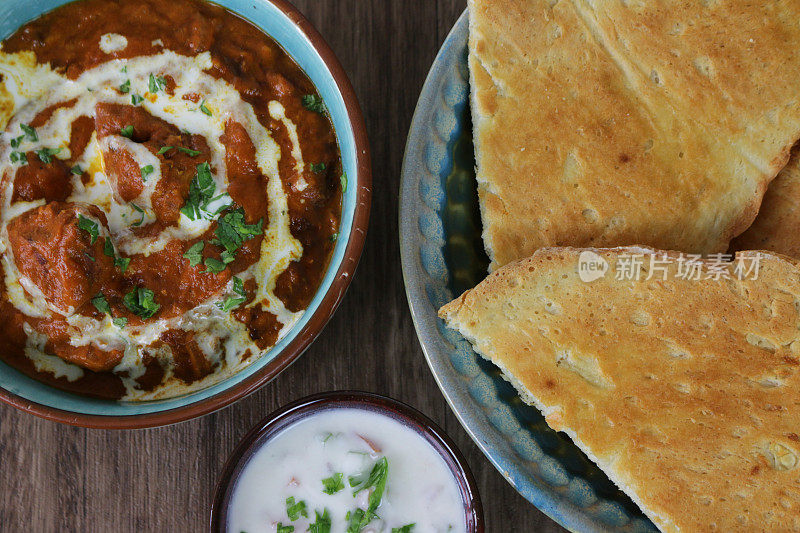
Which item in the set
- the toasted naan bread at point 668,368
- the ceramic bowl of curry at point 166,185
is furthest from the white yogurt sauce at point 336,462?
the toasted naan bread at point 668,368

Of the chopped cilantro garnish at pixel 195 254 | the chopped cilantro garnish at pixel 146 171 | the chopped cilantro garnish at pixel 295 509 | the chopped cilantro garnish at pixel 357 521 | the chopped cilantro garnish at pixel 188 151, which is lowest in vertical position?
the chopped cilantro garnish at pixel 357 521

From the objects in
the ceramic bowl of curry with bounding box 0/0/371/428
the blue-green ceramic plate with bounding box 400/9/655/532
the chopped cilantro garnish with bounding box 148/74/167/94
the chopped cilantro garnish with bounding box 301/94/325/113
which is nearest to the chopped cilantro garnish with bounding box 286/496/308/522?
the ceramic bowl of curry with bounding box 0/0/371/428

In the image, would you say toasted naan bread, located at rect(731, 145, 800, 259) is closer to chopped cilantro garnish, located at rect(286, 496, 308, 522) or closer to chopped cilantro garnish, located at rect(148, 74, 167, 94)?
chopped cilantro garnish, located at rect(286, 496, 308, 522)

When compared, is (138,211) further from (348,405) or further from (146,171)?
(348,405)

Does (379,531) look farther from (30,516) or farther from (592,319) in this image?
(30,516)

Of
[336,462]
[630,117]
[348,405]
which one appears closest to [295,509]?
[336,462]

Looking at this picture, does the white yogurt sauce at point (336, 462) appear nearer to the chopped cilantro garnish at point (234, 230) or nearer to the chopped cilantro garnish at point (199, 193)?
the chopped cilantro garnish at point (234, 230)

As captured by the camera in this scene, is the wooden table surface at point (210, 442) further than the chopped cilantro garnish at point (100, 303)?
Yes

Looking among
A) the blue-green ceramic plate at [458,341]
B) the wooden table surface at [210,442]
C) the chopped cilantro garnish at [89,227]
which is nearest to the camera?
the chopped cilantro garnish at [89,227]
